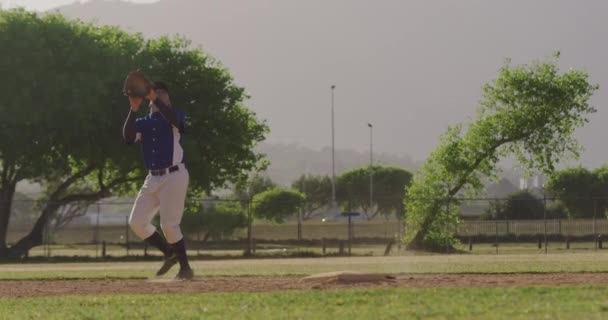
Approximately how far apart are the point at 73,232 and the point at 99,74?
2211 inches

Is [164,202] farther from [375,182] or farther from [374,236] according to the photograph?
[375,182]

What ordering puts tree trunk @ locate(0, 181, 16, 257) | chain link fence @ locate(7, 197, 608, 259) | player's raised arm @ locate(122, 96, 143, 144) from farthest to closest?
chain link fence @ locate(7, 197, 608, 259)
tree trunk @ locate(0, 181, 16, 257)
player's raised arm @ locate(122, 96, 143, 144)

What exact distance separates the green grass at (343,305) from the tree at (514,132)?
3086 centimetres

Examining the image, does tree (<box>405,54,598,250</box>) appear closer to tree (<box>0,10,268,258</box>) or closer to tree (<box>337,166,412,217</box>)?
tree (<box>0,10,268,258</box>)

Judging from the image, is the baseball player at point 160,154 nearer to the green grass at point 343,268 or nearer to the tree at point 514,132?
the green grass at point 343,268

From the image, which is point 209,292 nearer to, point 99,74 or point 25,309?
point 25,309

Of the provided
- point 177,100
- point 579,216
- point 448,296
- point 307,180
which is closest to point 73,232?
point 579,216

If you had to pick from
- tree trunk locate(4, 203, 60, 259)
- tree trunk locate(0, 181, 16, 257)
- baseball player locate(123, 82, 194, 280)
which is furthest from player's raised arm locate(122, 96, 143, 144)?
tree trunk locate(0, 181, 16, 257)

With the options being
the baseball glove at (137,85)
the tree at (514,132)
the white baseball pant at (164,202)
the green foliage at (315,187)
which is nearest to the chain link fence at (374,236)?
the tree at (514,132)

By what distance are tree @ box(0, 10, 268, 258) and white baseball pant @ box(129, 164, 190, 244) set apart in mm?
25348

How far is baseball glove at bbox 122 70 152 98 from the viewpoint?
42.8 feet

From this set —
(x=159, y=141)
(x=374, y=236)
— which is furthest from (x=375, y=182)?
(x=159, y=141)

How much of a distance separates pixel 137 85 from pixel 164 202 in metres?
1.41

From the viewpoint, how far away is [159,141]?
1316 cm
